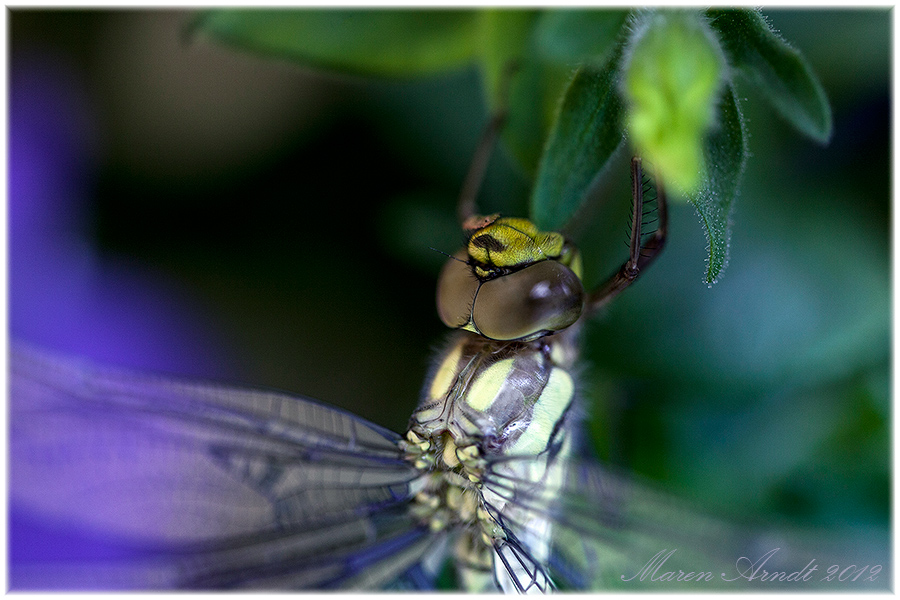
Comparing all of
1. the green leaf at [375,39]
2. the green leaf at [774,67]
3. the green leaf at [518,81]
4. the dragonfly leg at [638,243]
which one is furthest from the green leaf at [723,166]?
the green leaf at [375,39]

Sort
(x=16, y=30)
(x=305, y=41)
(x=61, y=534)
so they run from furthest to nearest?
(x=16, y=30)
(x=61, y=534)
(x=305, y=41)

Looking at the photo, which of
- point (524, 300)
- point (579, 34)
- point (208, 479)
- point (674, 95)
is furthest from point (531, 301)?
point (208, 479)

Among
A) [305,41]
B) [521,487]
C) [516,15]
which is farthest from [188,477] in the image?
[516,15]

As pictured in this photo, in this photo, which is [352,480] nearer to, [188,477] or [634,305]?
[188,477]

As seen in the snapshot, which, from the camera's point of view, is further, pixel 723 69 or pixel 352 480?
pixel 352 480

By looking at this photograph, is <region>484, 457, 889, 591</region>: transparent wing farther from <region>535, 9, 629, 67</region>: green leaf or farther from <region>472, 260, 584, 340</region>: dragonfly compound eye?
<region>535, 9, 629, 67</region>: green leaf

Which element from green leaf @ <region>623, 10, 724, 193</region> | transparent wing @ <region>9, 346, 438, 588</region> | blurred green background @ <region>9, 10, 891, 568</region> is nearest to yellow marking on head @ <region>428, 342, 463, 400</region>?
transparent wing @ <region>9, 346, 438, 588</region>
